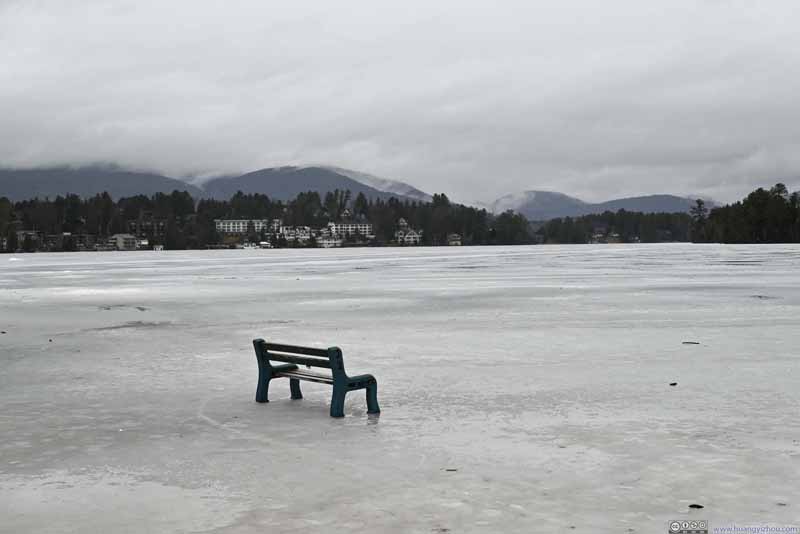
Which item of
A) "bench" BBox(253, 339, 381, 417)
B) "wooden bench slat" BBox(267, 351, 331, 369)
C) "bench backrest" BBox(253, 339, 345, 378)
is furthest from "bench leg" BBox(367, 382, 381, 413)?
"wooden bench slat" BBox(267, 351, 331, 369)

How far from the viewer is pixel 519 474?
8.25m

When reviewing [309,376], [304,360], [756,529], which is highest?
[304,360]

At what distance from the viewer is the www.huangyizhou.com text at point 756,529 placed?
21.3 feet

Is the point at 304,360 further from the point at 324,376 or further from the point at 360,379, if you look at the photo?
the point at 360,379

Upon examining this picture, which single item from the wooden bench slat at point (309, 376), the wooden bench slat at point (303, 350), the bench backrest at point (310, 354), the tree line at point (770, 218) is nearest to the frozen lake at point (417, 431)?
the wooden bench slat at point (309, 376)

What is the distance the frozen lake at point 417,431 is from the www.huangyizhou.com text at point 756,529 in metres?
0.12

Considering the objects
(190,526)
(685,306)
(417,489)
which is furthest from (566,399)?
(685,306)

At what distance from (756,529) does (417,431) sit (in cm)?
424

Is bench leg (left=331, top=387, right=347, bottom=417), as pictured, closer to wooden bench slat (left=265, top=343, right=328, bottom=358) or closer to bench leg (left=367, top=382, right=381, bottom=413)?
bench leg (left=367, top=382, right=381, bottom=413)

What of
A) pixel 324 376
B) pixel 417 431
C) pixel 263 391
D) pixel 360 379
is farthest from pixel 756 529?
pixel 263 391

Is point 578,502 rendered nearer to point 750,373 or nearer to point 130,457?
point 130,457

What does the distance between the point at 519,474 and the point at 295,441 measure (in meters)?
2.58

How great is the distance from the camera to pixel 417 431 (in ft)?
33.3

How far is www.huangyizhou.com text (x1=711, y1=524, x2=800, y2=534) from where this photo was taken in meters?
6.51
